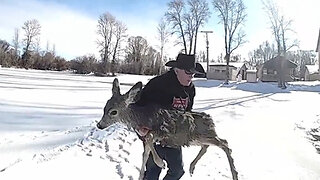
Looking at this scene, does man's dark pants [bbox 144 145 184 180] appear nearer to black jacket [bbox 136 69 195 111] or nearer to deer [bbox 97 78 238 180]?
deer [bbox 97 78 238 180]

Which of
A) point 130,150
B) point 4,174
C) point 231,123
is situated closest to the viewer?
point 4,174

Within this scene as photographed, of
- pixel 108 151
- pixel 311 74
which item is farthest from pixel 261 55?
pixel 108 151

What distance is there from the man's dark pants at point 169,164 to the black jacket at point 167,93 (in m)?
0.47

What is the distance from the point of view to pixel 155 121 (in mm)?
2908

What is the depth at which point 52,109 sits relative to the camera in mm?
10336

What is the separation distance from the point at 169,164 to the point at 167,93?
30.5 inches

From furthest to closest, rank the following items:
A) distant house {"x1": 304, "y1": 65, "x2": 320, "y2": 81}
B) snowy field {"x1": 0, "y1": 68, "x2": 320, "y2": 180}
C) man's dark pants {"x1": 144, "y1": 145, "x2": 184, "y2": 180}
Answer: distant house {"x1": 304, "y1": 65, "x2": 320, "y2": 81} → snowy field {"x1": 0, "y1": 68, "x2": 320, "y2": 180} → man's dark pants {"x1": 144, "y1": 145, "x2": 184, "y2": 180}

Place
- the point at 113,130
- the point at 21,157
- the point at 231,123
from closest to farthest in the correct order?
the point at 21,157 → the point at 113,130 → the point at 231,123

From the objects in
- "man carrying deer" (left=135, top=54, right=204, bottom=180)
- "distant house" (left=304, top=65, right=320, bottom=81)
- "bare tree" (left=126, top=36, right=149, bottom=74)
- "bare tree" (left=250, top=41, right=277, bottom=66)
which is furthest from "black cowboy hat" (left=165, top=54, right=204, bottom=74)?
"bare tree" (left=250, top=41, right=277, bottom=66)

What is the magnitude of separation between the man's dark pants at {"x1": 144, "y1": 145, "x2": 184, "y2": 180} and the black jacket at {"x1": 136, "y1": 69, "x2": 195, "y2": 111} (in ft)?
1.54

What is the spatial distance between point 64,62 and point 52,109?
53.2m

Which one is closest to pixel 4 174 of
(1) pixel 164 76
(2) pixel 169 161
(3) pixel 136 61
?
(2) pixel 169 161

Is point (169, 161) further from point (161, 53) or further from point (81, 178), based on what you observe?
point (161, 53)

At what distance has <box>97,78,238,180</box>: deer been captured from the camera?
9.24 feet
